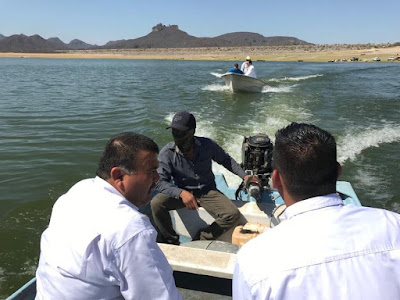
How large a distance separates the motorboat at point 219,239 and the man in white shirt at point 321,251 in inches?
54.6

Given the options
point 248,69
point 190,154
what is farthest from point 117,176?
point 248,69

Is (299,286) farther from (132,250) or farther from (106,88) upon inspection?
(106,88)

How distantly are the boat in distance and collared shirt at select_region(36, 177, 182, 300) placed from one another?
16.0 metres

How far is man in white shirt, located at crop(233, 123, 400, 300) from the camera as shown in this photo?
110 cm

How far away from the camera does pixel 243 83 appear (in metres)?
17.4

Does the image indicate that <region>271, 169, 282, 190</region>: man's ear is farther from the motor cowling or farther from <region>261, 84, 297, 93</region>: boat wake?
<region>261, 84, 297, 93</region>: boat wake

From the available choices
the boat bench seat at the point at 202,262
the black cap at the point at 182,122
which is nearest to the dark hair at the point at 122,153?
the boat bench seat at the point at 202,262

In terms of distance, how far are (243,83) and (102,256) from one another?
16.7 metres

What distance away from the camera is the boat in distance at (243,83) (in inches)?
671

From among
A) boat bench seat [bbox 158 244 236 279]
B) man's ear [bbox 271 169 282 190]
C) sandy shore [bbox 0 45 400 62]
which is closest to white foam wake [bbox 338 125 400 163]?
boat bench seat [bbox 158 244 236 279]

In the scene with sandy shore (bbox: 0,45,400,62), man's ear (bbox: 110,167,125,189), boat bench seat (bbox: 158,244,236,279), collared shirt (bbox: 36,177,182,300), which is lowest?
boat bench seat (bbox: 158,244,236,279)

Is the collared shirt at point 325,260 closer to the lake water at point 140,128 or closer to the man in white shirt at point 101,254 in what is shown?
the man in white shirt at point 101,254

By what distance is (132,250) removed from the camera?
1.43 meters

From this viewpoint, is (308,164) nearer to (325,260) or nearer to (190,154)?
(325,260)
